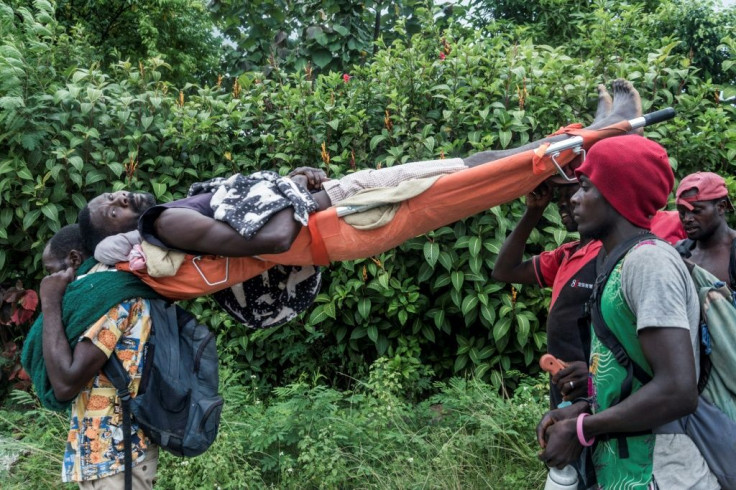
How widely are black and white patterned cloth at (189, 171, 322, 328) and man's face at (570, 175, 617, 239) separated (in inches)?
42.2

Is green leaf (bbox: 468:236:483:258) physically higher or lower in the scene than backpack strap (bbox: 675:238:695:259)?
lower

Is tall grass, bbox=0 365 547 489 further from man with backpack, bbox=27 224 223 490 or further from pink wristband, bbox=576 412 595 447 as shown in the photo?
pink wristband, bbox=576 412 595 447

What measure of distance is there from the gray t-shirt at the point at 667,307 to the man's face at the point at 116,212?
197 centimetres

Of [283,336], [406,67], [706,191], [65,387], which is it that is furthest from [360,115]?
[65,387]

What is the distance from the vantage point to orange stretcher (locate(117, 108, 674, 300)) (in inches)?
113

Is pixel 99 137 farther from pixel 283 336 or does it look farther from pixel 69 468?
pixel 69 468

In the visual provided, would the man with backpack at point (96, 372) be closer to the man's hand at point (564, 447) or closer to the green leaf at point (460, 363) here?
the man's hand at point (564, 447)

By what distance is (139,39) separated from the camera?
12.2 m

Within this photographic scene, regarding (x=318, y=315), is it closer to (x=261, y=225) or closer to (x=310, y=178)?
(x=310, y=178)

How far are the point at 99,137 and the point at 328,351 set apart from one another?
8.05 ft

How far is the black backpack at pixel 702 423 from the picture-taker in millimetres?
1979

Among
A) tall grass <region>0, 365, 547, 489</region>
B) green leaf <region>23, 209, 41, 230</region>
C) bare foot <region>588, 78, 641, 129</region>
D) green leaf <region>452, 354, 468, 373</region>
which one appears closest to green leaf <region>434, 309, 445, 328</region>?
green leaf <region>452, 354, 468, 373</region>

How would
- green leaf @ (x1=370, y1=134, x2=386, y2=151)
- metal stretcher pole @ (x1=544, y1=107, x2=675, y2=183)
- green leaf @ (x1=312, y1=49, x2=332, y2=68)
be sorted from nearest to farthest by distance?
metal stretcher pole @ (x1=544, y1=107, x2=675, y2=183) < green leaf @ (x1=370, y1=134, x2=386, y2=151) < green leaf @ (x1=312, y1=49, x2=332, y2=68)

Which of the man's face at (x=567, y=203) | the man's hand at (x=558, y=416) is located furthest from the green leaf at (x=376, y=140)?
the man's hand at (x=558, y=416)
